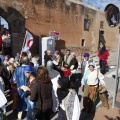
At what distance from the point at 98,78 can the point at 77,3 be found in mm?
12223

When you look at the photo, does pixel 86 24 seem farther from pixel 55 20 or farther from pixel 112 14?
pixel 112 14

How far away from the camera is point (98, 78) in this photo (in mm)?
6395

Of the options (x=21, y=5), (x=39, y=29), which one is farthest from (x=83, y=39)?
(x=21, y=5)

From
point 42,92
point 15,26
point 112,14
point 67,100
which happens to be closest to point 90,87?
point 67,100

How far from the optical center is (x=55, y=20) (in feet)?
50.5

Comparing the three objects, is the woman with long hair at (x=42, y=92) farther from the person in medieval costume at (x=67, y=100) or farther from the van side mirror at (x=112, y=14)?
the van side mirror at (x=112, y=14)

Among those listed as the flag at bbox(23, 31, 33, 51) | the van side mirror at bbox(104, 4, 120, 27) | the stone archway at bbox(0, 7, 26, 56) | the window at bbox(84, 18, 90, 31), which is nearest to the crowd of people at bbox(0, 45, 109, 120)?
the van side mirror at bbox(104, 4, 120, 27)

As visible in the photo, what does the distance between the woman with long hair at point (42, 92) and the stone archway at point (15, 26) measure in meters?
8.34

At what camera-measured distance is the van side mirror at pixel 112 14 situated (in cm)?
637

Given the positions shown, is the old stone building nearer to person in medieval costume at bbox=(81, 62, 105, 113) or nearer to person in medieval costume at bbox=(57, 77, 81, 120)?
person in medieval costume at bbox=(81, 62, 105, 113)

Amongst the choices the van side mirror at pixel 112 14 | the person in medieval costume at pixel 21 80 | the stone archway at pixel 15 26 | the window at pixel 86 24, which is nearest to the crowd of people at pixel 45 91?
the person in medieval costume at pixel 21 80

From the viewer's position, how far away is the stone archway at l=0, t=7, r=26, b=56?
12.0 m

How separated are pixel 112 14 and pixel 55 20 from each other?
9.16 m

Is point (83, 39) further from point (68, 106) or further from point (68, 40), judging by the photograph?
point (68, 106)
